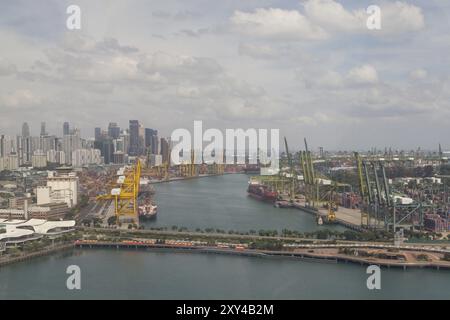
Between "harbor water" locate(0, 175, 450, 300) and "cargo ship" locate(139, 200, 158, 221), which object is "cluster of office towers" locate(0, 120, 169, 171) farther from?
"harbor water" locate(0, 175, 450, 300)

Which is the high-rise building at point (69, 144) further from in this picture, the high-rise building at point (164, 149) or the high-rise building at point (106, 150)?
the high-rise building at point (164, 149)

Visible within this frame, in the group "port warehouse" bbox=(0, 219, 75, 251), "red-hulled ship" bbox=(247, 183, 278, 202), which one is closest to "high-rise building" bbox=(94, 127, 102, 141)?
"red-hulled ship" bbox=(247, 183, 278, 202)

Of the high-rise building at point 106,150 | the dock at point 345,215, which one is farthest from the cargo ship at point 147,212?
the high-rise building at point 106,150

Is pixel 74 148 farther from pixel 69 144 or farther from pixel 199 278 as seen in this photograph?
pixel 199 278

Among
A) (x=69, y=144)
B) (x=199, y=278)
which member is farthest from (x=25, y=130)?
(x=199, y=278)

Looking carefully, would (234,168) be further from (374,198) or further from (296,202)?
(374,198)

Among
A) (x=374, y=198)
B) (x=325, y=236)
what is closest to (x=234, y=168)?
(x=374, y=198)

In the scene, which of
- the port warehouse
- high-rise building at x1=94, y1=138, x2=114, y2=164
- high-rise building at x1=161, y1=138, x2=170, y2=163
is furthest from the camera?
high-rise building at x1=94, y1=138, x2=114, y2=164

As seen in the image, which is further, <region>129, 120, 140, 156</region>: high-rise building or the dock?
<region>129, 120, 140, 156</region>: high-rise building
